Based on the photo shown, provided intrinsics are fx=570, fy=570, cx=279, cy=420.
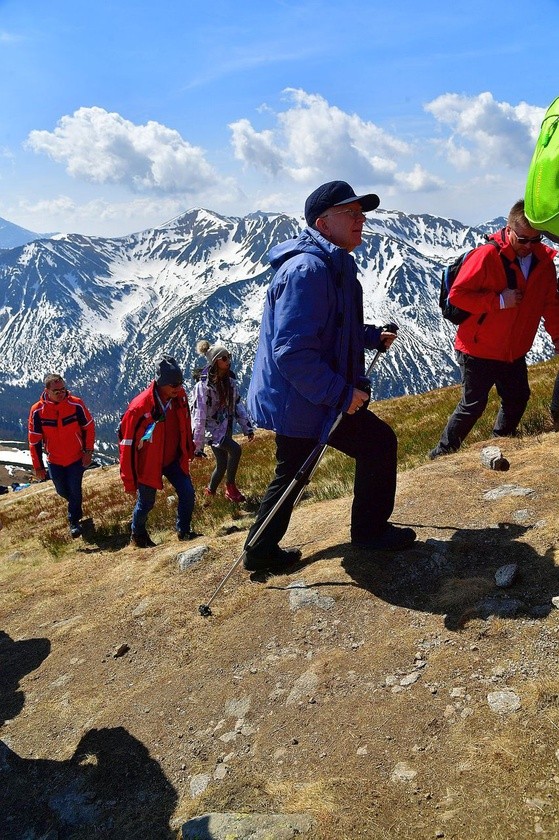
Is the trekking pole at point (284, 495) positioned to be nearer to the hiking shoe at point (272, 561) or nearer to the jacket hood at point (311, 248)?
the hiking shoe at point (272, 561)

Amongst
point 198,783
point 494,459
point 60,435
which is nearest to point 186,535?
point 60,435

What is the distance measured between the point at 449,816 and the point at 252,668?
83.5 inches

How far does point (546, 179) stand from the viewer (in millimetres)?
2854

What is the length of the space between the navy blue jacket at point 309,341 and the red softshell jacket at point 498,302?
7.79 ft

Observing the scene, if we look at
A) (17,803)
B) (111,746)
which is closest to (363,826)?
(111,746)

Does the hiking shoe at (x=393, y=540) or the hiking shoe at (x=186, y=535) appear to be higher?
the hiking shoe at (x=393, y=540)

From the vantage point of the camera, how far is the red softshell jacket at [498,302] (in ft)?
23.9

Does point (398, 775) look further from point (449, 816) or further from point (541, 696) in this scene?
point (541, 696)

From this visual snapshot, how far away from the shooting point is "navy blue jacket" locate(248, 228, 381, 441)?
495 cm

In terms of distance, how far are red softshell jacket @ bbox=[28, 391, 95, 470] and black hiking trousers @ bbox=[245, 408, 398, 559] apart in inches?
261

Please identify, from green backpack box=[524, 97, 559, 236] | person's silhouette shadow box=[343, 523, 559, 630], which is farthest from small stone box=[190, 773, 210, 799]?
green backpack box=[524, 97, 559, 236]

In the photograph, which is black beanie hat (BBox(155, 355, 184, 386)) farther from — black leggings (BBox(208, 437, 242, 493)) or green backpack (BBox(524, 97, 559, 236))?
green backpack (BBox(524, 97, 559, 236))

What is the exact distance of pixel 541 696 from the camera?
12.0 ft

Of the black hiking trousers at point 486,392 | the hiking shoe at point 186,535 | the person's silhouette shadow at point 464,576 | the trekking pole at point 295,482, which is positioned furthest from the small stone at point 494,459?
the hiking shoe at point 186,535
